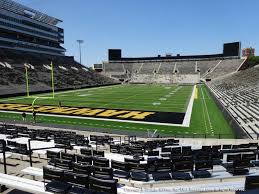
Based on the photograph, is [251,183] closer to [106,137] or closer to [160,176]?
[160,176]

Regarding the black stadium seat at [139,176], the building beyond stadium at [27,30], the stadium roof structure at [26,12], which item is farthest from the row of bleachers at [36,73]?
the black stadium seat at [139,176]

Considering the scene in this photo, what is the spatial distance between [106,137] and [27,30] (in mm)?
76973

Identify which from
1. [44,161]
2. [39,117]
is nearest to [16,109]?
[39,117]

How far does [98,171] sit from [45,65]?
7502 cm

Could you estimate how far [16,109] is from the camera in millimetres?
32125

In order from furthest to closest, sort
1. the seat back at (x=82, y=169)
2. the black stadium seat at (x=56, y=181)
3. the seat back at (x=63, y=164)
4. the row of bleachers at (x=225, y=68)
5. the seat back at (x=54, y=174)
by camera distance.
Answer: the row of bleachers at (x=225, y=68) → the seat back at (x=63, y=164) → the seat back at (x=82, y=169) → the seat back at (x=54, y=174) → the black stadium seat at (x=56, y=181)

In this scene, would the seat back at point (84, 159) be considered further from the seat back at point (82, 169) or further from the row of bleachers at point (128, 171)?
the seat back at point (82, 169)

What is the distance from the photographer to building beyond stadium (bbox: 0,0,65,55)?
73.1 m

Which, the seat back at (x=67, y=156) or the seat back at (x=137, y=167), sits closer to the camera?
the seat back at (x=137, y=167)

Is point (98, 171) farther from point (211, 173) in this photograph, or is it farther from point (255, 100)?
point (255, 100)

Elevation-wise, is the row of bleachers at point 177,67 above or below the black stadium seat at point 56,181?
above

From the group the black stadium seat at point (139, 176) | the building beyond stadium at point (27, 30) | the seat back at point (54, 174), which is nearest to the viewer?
the seat back at point (54, 174)

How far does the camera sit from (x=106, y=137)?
1516cm

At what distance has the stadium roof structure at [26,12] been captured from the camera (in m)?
75.9
